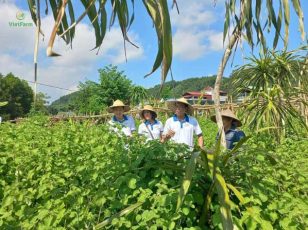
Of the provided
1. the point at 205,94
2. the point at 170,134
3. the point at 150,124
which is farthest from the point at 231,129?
the point at 205,94

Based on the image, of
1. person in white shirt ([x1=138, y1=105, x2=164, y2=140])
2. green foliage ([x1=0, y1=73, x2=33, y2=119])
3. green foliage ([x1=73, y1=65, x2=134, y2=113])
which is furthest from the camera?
green foliage ([x1=0, y1=73, x2=33, y2=119])

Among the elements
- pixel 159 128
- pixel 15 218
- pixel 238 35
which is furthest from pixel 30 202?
pixel 159 128

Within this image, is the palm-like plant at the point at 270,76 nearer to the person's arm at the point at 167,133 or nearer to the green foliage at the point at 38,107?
the person's arm at the point at 167,133

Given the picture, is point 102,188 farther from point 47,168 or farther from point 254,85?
point 254,85

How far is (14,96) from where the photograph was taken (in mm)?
50469

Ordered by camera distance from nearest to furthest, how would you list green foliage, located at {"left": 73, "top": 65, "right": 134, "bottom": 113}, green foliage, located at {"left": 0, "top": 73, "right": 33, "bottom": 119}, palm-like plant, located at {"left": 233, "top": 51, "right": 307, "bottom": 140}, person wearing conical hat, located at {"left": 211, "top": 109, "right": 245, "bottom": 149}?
1. person wearing conical hat, located at {"left": 211, "top": 109, "right": 245, "bottom": 149}
2. palm-like plant, located at {"left": 233, "top": 51, "right": 307, "bottom": 140}
3. green foliage, located at {"left": 73, "top": 65, "right": 134, "bottom": 113}
4. green foliage, located at {"left": 0, "top": 73, "right": 33, "bottom": 119}

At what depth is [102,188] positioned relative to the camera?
8.30 feet

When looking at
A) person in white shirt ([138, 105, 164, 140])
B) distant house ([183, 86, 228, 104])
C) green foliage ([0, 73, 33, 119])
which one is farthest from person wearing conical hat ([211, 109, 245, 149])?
green foliage ([0, 73, 33, 119])

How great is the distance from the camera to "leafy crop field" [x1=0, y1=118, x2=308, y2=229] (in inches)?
87.9

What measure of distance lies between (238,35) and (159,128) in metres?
2.78

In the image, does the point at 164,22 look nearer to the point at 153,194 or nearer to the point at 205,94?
the point at 153,194

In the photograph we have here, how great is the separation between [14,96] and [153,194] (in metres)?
50.7

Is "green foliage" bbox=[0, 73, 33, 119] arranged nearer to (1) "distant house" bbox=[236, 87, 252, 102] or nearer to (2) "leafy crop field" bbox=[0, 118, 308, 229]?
(1) "distant house" bbox=[236, 87, 252, 102]

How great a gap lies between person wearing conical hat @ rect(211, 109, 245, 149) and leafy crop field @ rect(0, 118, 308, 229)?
3.47 ft
